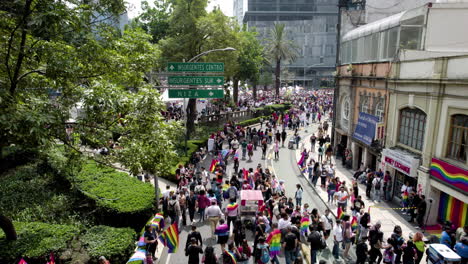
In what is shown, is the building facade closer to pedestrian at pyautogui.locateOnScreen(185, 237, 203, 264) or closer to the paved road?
the paved road

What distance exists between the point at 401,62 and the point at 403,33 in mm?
2144

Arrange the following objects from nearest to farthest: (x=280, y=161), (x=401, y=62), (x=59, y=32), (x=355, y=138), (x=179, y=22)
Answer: (x=59, y=32) < (x=401, y=62) < (x=355, y=138) < (x=280, y=161) < (x=179, y=22)

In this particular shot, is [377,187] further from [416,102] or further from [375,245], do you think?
[375,245]

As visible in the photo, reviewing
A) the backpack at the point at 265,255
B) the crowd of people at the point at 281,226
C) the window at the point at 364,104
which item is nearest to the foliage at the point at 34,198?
the crowd of people at the point at 281,226

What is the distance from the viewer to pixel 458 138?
13.4 m

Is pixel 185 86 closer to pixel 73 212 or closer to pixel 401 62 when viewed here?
pixel 73 212

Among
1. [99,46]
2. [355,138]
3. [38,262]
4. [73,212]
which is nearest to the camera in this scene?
[99,46]

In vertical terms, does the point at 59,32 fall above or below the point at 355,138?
above

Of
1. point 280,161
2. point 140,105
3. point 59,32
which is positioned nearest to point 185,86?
point 280,161

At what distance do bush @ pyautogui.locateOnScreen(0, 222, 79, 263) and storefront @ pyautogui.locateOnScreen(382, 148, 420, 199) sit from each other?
1409cm

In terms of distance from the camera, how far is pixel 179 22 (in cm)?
2825

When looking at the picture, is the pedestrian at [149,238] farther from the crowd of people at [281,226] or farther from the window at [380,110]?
the window at [380,110]

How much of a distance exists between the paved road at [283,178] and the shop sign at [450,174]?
5.12 m

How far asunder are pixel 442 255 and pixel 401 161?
329 inches
